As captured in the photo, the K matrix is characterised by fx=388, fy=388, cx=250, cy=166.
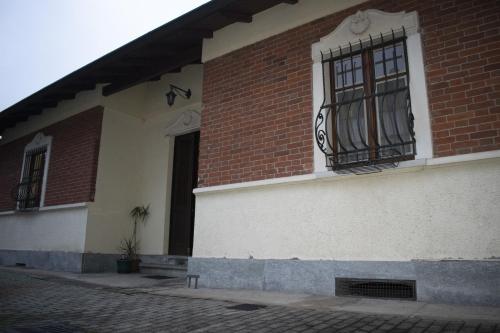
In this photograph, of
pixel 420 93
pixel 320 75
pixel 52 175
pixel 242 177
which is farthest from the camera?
pixel 52 175

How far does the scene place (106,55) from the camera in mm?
7320

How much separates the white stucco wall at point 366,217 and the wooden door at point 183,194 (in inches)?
91.7

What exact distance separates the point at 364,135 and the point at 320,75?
1017mm

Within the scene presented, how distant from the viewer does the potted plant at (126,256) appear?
7.81 meters

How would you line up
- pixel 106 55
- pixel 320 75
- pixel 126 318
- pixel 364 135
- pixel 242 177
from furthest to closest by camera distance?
pixel 106 55 → pixel 242 177 → pixel 320 75 → pixel 364 135 → pixel 126 318

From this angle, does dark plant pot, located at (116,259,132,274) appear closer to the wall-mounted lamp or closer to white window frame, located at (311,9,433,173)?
the wall-mounted lamp

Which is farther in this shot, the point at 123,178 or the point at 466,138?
the point at 123,178

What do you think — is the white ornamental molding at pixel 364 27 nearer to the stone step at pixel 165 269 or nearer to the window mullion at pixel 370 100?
the window mullion at pixel 370 100

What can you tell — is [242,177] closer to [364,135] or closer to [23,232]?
[364,135]

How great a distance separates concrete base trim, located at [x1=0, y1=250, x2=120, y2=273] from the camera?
25.6 feet

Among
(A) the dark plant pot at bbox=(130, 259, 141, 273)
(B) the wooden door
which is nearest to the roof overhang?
(B) the wooden door

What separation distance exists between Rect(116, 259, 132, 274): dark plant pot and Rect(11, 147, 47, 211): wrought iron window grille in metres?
3.04

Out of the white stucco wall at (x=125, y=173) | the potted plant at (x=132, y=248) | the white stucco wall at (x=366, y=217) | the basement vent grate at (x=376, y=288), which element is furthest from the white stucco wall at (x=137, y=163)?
the basement vent grate at (x=376, y=288)

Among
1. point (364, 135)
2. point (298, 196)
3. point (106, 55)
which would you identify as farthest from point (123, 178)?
point (364, 135)
